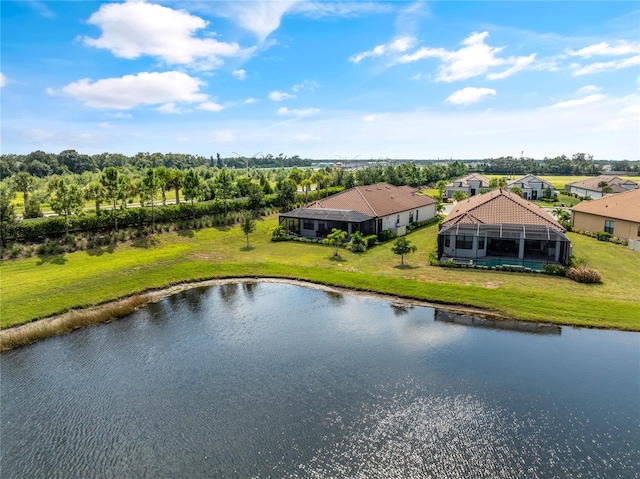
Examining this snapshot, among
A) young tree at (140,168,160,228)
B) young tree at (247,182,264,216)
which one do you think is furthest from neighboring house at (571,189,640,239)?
young tree at (140,168,160,228)

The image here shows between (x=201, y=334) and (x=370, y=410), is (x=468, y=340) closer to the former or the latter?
(x=370, y=410)

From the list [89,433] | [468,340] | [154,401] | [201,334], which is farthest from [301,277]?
[89,433]

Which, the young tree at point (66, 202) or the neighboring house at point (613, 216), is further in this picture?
the neighboring house at point (613, 216)

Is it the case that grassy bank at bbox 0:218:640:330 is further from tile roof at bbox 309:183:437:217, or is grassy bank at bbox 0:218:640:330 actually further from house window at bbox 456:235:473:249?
tile roof at bbox 309:183:437:217

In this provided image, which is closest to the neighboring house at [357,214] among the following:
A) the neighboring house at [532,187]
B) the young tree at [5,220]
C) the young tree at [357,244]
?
the young tree at [357,244]

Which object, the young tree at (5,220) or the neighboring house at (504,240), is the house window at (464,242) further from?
the young tree at (5,220)

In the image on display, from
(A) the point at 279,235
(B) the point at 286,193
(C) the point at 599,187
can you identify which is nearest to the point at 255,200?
(B) the point at 286,193

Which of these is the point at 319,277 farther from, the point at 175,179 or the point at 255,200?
the point at 175,179
